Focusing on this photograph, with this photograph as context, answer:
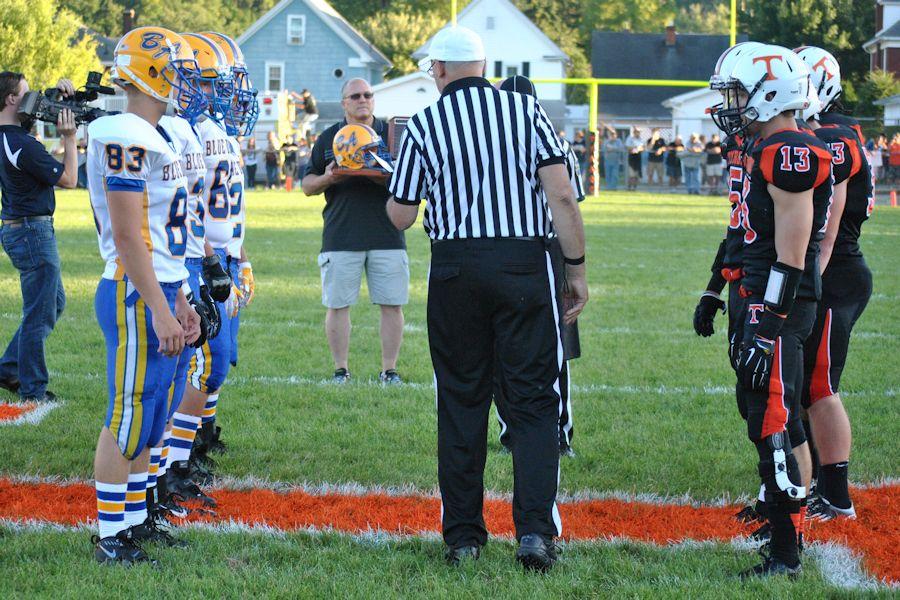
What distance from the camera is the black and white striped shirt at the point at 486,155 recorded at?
4.17m

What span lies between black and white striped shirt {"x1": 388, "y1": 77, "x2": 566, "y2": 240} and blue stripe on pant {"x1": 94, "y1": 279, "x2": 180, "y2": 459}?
1.09m

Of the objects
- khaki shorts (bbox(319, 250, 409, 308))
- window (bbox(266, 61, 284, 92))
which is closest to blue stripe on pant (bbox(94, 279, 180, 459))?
khaki shorts (bbox(319, 250, 409, 308))

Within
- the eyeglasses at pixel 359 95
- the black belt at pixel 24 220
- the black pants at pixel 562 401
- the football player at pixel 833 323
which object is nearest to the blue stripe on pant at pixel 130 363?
the black pants at pixel 562 401

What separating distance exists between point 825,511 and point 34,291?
475cm

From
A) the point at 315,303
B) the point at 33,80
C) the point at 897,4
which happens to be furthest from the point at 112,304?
the point at 897,4

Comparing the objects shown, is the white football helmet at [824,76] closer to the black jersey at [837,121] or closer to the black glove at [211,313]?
the black jersey at [837,121]

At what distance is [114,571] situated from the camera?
4.07 metres

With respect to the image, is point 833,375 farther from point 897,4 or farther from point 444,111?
point 897,4

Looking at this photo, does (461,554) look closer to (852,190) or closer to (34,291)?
(852,190)

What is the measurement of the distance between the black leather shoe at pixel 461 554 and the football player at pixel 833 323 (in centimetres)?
155

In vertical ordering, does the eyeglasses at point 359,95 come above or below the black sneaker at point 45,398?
above

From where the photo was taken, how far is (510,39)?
195ft

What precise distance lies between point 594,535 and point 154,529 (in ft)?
5.76

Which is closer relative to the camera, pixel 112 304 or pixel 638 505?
pixel 112 304
